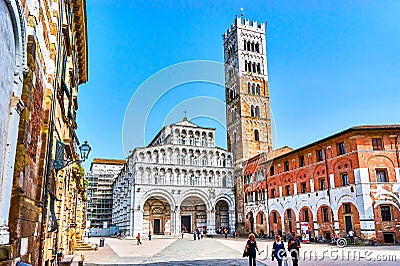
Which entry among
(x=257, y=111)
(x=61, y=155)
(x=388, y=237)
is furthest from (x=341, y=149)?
(x=257, y=111)

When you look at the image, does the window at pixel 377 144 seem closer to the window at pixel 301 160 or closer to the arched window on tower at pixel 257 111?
the window at pixel 301 160

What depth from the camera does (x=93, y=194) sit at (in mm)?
66875

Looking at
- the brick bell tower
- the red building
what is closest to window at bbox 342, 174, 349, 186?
the red building

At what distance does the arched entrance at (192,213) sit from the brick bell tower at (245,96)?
5.26m

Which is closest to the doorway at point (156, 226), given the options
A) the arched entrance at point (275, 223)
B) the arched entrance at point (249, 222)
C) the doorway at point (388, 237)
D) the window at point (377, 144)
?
the arched entrance at point (249, 222)

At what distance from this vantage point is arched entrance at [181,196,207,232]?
167 feet

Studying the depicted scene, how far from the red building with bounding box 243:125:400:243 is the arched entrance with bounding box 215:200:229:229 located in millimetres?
13433

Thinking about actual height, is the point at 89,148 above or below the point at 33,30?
below

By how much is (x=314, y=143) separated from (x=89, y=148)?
83.4ft

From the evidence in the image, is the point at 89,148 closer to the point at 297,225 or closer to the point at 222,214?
the point at 297,225

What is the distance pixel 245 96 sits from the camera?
55344 mm

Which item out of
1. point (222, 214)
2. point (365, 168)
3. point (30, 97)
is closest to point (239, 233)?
point (222, 214)

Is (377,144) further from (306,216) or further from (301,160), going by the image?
(306,216)

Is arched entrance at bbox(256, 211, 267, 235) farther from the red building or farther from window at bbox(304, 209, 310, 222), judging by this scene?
window at bbox(304, 209, 310, 222)
